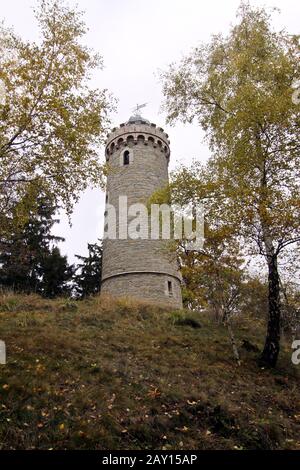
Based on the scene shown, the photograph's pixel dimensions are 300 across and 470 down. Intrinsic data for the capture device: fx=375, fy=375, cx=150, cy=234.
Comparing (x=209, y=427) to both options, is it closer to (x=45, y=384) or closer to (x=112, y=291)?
(x=45, y=384)

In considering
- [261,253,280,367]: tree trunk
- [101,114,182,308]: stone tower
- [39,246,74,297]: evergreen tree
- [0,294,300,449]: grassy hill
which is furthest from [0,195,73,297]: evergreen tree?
[261,253,280,367]: tree trunk

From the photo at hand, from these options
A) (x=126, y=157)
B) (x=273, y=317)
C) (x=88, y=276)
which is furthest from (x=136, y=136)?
(x=273, y=317)

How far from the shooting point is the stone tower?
65.7 ft

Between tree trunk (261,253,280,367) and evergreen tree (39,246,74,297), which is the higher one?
evergreen tree (39,246,74,297)

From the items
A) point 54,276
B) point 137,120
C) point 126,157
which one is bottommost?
point 54,276

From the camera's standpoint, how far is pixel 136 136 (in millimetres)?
23922

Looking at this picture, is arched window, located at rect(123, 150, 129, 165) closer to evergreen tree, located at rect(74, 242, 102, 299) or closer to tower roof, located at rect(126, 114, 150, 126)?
tower roof, located at rect(126, 114, 150, 126)

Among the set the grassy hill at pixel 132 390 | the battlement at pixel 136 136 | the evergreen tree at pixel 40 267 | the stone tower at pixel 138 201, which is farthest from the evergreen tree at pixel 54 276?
the grassy hill at pixel 132 390

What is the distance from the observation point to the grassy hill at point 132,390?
6480mm

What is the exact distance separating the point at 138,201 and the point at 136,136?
15.8ft

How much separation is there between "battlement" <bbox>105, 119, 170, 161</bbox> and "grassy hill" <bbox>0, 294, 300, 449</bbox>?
13.8m

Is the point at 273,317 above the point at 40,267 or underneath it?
underneath

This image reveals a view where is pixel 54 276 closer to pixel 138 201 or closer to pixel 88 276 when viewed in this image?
pixel 88 276
